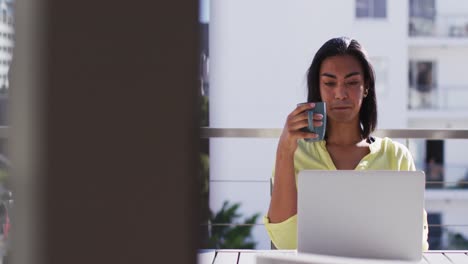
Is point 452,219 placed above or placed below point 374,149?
below

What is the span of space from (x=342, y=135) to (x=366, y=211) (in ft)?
2.03

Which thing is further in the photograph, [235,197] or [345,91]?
[235,197]

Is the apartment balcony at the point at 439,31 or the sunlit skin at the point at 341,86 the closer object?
the sunlit skin at the point at 341,86

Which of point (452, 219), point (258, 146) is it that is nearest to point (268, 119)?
point (258, 146)

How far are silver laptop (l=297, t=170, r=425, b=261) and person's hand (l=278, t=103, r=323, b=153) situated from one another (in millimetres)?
306

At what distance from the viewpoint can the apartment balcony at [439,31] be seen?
21.4 m

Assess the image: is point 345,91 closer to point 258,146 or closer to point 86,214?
point 86,214

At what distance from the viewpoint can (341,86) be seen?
5.89 ft

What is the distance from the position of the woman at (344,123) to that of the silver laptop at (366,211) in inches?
16.6

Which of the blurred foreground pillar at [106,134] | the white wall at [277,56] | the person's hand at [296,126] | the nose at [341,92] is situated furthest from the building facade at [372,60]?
the blurred foreground pillar at [106,134]

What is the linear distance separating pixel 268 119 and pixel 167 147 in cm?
2134

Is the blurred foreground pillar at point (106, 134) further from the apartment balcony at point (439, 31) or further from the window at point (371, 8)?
the apartment balcony at point (439, 31)

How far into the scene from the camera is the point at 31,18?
0.37 meters

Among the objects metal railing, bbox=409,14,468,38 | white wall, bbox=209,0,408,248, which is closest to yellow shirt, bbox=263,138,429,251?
white wall, bbox=209,0,408,248
